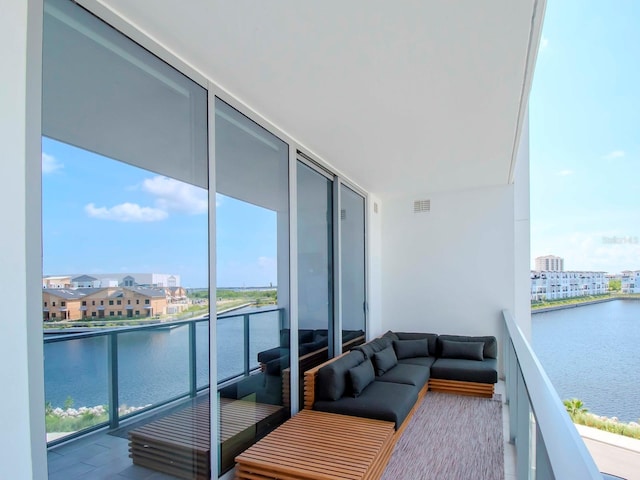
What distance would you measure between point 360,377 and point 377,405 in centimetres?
40

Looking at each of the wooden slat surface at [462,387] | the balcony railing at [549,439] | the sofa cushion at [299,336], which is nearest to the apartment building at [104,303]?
the sofa cushion at [299,336]

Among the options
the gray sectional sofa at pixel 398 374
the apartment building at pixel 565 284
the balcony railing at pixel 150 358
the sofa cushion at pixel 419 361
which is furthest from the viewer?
the sofa cushion at pixel 419 361

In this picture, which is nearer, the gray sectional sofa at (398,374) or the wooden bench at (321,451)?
the wooden bench at (321,451)

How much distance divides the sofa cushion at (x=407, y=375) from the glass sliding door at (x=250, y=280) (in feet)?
4.82

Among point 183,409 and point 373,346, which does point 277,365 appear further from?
point 373,346

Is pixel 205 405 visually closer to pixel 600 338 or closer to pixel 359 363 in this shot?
pixel 359 363

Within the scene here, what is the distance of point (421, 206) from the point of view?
6547mm

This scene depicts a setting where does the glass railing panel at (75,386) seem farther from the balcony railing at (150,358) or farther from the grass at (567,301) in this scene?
the grass at (567,301)

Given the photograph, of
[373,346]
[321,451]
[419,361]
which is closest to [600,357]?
[419,361]

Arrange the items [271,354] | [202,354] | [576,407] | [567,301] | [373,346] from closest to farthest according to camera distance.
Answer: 1. [202,354]
2. [271,354]
3. [373,346]
4. [567,301]
5. [576,407]

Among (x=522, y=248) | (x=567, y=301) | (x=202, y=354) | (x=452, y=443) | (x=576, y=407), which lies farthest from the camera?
(x=522, y=248)

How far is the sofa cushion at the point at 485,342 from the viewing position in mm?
5484

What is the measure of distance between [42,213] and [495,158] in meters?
4.44

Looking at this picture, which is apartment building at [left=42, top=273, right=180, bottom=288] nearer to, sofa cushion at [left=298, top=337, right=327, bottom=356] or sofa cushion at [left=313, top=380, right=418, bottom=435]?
sofa cushion at [left=298, top=337, right=327, bottom=356]
